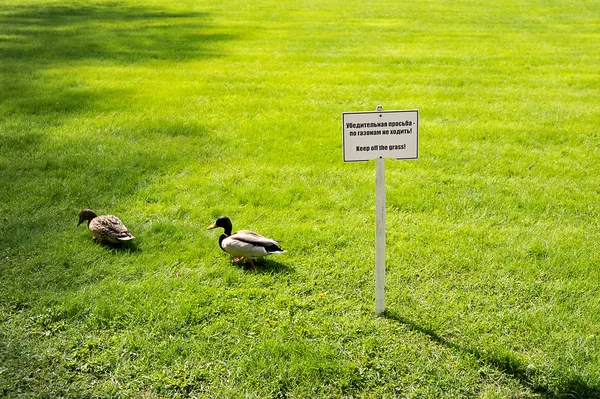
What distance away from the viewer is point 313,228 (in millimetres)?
5988

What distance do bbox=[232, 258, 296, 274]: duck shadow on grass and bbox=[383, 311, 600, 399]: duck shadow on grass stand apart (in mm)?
1187

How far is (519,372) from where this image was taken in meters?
4.05

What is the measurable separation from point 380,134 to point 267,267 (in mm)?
1727

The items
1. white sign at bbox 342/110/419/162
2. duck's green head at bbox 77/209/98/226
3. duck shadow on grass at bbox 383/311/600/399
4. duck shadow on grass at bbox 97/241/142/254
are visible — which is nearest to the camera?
duck shadow on grass at bbox 383/311/600/399

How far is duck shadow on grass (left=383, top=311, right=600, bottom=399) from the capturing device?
3.85m

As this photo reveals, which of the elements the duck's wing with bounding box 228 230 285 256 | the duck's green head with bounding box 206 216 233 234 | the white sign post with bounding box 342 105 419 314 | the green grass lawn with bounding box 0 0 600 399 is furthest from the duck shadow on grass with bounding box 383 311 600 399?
the duck's green head with bounding box 206 216 233 234

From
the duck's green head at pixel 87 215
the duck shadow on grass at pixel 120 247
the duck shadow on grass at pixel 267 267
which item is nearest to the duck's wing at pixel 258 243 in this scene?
the duck shadow on grass at pixel 267 267

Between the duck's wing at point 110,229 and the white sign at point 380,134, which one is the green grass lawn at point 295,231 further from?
the white sign at point 380,134

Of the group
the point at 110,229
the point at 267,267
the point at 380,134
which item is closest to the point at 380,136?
the point at 380,134

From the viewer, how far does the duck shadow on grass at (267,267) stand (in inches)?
206

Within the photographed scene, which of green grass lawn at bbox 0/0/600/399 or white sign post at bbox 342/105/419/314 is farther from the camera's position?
white sign post at bbox 342/105/419/314

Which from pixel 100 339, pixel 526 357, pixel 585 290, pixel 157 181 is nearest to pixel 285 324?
pixel 100 339

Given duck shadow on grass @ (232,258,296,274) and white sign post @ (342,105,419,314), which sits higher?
white sign post @ (342,105,419,314)

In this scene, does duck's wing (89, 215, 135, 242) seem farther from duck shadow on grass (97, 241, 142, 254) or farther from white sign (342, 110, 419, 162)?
white sign (342, 110, 419, 162)
